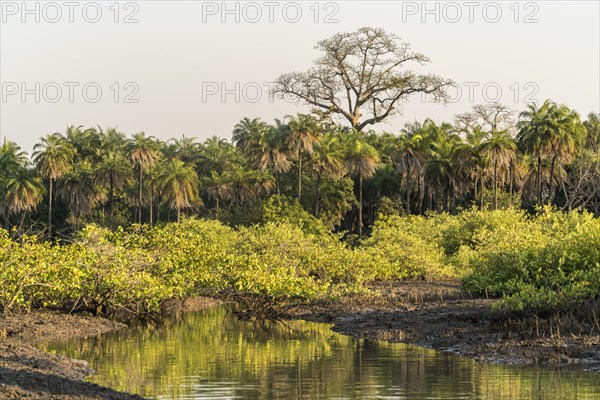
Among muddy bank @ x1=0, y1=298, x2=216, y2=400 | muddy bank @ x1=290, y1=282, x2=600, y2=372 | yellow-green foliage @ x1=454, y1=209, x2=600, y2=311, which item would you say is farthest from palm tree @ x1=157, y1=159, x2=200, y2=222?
muddy bank @ x1=0, y1=298, x2=216, y2=400

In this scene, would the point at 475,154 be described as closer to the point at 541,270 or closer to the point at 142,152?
the point at 142,152

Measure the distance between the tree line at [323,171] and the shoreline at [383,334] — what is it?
3836cm

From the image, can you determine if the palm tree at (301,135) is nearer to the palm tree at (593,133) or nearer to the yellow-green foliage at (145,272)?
the palm tree at (593,133)

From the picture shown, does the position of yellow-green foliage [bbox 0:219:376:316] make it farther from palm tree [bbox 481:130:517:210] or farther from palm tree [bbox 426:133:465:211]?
palm tree [bbox 426:133:465:211]

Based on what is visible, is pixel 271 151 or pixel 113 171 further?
pixel 113 171

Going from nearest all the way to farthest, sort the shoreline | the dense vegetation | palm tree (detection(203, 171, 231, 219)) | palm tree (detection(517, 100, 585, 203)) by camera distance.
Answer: the shoreline < the dense vegetation < palm tree (detection(517, 100, 585, 203)) < palm tree (detection(203, 171, 231, 219))

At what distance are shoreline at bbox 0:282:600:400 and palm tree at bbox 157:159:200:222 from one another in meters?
46.6

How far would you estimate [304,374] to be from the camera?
21.9m

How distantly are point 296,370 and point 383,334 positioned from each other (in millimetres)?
7537

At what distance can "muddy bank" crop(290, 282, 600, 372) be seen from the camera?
78.5 ft

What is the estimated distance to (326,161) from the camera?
3349 inches

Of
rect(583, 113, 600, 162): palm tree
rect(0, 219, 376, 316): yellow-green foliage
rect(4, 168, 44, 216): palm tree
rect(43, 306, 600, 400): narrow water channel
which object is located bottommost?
rect(43, 306, 600, 400): narrow water channel

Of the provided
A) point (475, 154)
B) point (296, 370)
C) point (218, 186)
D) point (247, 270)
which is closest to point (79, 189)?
point (218, 186)

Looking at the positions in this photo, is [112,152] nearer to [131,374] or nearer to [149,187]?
[149,187]
